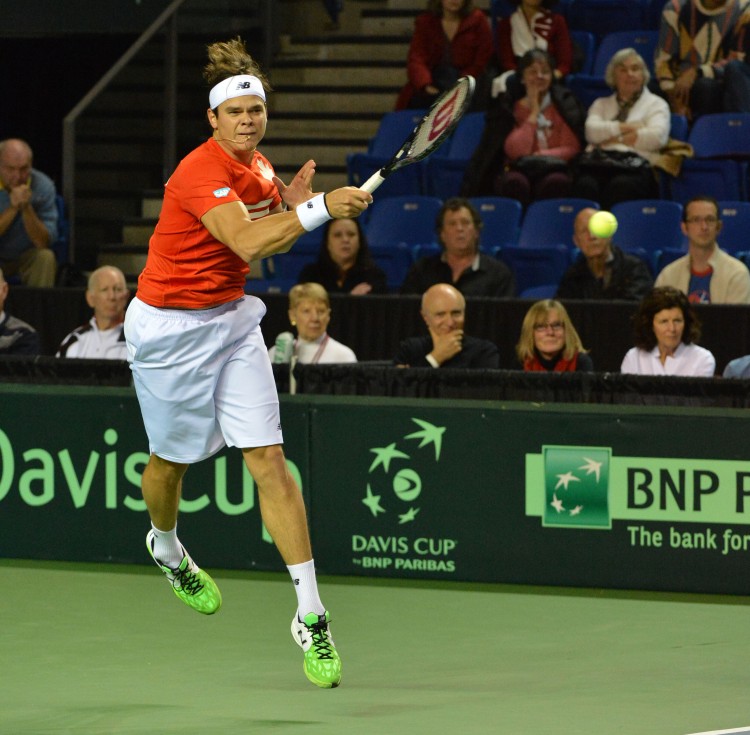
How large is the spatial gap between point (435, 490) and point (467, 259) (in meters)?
2.79

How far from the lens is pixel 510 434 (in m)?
8.44

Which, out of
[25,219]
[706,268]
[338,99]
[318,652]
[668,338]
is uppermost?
[338,99]

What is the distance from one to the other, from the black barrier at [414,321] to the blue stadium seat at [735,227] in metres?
1.64

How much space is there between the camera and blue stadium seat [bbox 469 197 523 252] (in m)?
12.2

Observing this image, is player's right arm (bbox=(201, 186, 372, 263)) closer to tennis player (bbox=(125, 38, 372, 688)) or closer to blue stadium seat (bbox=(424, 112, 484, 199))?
tennis player (bbox=(125, 38, 372, 688))

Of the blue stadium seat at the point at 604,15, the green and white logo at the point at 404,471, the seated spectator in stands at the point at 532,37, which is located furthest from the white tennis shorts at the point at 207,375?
the blue stadium seat at the point at 604,15

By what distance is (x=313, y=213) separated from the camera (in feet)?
18.8

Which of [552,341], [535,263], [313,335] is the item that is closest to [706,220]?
[535,263]

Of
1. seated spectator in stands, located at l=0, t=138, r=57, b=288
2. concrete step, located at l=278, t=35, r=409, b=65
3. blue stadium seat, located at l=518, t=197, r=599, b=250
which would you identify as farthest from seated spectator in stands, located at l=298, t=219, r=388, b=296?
concrete step, located at l=278, t=35, r=409, b=65

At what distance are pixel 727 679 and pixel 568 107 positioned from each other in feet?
21.9

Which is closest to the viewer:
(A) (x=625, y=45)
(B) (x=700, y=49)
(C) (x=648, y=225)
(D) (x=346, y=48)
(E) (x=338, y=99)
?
(C) (x=648, y=225)

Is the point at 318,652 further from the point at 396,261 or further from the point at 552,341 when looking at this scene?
the point at 396,261

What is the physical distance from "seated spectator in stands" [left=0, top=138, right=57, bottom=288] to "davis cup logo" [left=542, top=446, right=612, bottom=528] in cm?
502

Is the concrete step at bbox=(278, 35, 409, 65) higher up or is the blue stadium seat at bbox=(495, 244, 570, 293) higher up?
the concrete step at bbox=(278, 35, 409, 65)
